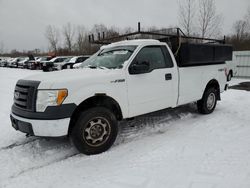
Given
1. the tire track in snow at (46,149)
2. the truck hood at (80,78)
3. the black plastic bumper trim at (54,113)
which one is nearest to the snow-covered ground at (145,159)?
the tire track in snow at (46,149)

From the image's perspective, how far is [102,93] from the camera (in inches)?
139

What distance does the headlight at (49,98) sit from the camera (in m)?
3.12

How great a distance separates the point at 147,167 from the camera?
3094 millimetres

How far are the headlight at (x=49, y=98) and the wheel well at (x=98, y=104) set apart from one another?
16.2 inches

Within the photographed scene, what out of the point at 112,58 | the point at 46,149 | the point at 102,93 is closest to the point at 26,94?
the point at 46,149

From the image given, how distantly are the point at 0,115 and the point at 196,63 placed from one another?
5.59 m

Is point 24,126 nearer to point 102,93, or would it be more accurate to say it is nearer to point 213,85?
point 102,93

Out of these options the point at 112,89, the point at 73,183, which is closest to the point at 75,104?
the point at 112,89

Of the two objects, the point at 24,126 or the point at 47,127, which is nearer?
the point at 47,127

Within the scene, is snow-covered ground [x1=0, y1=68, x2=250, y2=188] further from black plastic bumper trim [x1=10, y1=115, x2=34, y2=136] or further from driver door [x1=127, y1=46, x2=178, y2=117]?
driver door [x1=127, y1=46, x2=178, y2=117]

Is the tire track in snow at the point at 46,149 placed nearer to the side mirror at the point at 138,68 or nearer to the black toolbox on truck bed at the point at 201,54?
the side mirror at the point at 138,68

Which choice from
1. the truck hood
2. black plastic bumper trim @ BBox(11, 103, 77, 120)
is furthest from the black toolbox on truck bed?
black plastic bumper trim @ BBox(11, 103, 77, 120)

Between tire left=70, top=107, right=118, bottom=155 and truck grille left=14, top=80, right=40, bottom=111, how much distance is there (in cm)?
79

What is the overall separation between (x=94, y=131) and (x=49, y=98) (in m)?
0.96
